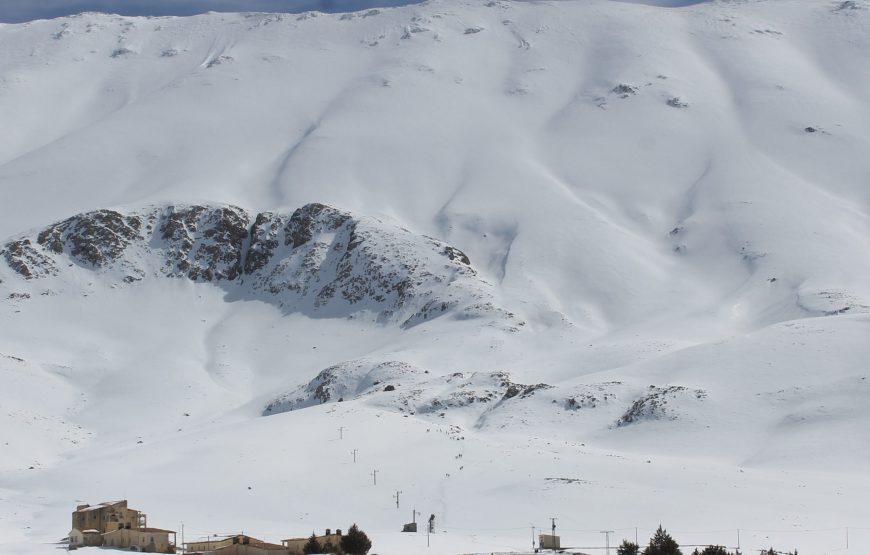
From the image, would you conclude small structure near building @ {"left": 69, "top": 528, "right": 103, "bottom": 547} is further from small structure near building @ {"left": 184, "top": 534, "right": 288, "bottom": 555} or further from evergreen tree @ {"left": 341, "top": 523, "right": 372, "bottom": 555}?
evergreen tree @ {"left": 341, "top": 523, "right": 372, "bottom": 555}

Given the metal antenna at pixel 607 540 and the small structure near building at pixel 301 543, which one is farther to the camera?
the metal antenna at pixel 607 540

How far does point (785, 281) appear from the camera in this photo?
620 ft

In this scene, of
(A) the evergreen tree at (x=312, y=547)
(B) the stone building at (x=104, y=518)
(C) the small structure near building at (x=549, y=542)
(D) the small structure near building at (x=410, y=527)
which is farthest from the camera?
(D) the small structure near building at (x=410, y=527)

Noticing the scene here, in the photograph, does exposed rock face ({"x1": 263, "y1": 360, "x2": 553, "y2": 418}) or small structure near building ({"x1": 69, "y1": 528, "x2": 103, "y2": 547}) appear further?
exposed rock face ({"x1": 263, "y1": 360, "x2": 553, "y2": 418})

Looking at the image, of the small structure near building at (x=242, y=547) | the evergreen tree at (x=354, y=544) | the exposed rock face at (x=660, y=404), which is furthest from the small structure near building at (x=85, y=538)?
the exposed rock face at (x=660, y=404)

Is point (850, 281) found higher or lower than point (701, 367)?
higher

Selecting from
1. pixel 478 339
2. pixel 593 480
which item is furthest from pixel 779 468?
pixel 478 339

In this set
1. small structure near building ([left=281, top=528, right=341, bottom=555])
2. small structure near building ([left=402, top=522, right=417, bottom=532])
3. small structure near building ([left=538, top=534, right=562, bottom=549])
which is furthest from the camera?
small structure near building ([left=402, top=522, right=417, bottom=532])

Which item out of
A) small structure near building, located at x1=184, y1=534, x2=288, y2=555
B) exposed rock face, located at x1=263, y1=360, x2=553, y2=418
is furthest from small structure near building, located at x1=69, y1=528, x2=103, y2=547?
exposed rock face, located at x1=263, y1=360, x2=553, y2=418

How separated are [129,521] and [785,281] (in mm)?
129357

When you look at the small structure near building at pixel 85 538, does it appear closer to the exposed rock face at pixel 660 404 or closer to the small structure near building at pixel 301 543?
the small structure near building at pixel 301 543

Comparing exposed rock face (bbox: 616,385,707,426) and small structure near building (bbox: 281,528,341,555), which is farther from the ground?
exposed rock face (bbox: 616,385,707,426)

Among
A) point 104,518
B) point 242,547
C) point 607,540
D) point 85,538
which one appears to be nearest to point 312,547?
point 242,547

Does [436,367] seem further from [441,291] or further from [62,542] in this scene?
[62,542]
